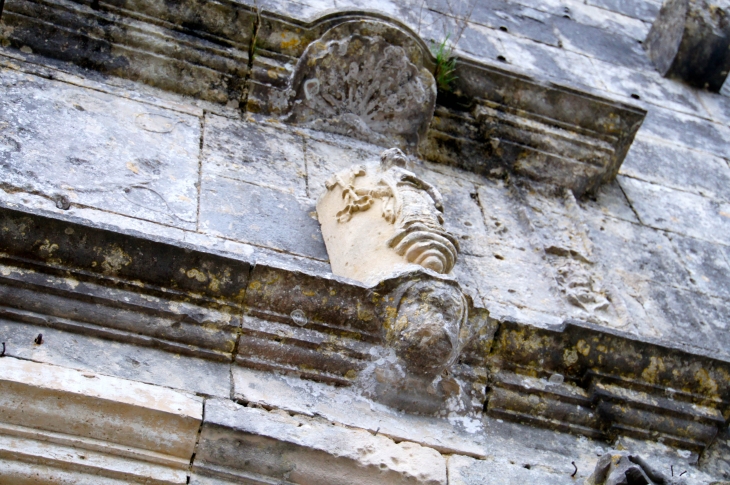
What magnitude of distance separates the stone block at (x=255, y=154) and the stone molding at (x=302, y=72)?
0.58 feet

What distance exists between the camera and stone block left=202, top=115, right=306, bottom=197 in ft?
13.5

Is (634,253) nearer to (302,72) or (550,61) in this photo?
(550,61)

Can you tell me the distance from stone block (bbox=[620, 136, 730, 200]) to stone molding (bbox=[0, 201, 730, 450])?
1.93 metres

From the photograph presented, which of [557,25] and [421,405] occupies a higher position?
[557,25]

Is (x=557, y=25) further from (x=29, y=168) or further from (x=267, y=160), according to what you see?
(x=29, y=168)

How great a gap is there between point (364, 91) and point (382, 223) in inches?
52.1

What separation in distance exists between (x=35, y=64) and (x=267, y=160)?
1.13m

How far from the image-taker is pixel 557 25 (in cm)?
643

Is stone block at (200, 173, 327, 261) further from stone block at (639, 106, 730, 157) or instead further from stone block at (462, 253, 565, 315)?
stone block at (639, 106, 730, 157)

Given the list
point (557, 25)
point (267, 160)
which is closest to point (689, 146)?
point (557, 25)

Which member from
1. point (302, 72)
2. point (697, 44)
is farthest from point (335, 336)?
point (697, 44)

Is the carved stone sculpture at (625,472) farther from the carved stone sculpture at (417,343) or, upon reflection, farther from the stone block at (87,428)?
the stone block at (87,428)

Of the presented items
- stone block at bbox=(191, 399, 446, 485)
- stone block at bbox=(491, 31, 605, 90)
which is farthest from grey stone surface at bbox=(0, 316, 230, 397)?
stone block at bbox=(491, 31, 605, 90)

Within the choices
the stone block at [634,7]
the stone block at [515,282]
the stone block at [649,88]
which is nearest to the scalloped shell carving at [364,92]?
the stone block at [515,282]
